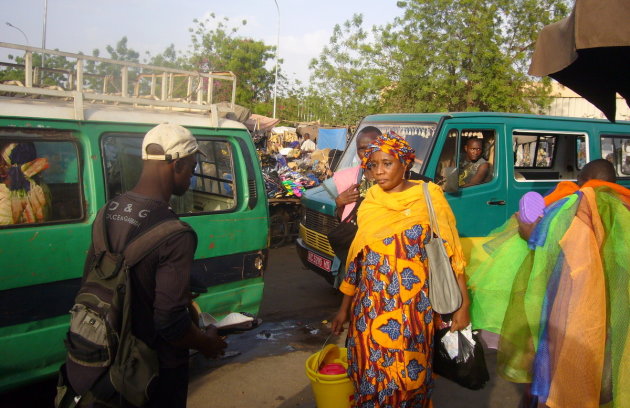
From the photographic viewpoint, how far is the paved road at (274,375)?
3650 millimetres

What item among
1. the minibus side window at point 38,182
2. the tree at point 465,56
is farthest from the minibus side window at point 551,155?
the tree at point 465,56

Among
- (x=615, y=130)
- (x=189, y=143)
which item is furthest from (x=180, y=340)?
(x=615, y=130)

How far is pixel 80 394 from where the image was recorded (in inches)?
72.3

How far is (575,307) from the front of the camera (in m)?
1.99

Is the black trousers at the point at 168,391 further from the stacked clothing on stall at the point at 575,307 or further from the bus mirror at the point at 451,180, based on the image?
the bus mirror at the point at 451,180

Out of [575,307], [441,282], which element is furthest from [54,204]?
[575,307]

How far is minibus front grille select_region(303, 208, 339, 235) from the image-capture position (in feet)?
17.6

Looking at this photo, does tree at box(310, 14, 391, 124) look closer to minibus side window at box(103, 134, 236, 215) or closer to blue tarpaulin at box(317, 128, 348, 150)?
blue tarpaulin at box(317, 128, 348, 150)

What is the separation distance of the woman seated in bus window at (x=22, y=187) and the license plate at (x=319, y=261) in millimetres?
2985

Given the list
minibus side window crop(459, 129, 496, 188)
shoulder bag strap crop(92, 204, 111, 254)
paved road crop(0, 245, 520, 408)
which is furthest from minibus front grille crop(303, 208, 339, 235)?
shoulder bag strap crop(92, 204, 111, 254)

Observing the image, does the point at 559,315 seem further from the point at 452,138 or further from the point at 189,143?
the point at 452,138

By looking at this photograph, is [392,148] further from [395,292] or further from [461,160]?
[461,160]

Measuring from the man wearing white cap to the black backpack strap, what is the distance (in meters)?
0.02

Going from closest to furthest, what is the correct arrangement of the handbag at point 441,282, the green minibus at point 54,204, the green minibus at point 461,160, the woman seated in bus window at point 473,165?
1. the handbag at point 441,282
2. the green minibus at point 54,204
3. the green minibus at point 461,160
4. the woman seated in bus window at point 473,165
